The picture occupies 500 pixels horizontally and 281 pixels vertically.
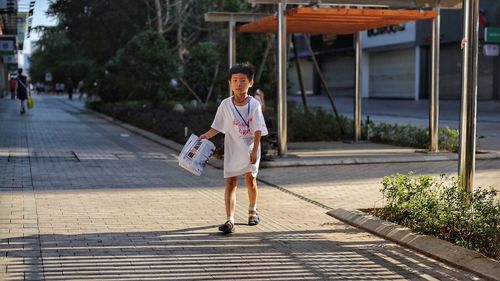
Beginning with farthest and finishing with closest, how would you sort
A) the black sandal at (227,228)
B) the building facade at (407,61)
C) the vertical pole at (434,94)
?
the building facade at (407,61) < the vertical pole at (434,94) < the black sandal at (227,228)

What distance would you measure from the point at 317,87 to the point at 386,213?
154 ft

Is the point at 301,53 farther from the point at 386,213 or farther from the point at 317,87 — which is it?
the point at 386,213

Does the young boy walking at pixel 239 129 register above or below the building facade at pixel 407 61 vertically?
below

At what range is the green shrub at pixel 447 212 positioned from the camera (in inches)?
236

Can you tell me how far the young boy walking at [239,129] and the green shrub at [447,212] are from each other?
1.55 metres

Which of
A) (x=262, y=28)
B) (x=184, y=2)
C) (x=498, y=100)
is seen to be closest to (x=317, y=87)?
(x=498, y=100)

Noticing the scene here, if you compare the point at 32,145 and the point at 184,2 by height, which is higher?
the point at 184,2

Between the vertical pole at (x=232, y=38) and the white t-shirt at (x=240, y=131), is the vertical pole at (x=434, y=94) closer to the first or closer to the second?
the vertical pole at (x=232, y=38)

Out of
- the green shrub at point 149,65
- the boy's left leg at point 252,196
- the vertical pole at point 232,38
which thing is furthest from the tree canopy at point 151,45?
the boy's left leg at point 252,196

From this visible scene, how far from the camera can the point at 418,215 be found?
679cm

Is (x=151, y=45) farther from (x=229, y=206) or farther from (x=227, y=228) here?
(x=227, y=228)

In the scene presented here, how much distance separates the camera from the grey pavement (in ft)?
18.0

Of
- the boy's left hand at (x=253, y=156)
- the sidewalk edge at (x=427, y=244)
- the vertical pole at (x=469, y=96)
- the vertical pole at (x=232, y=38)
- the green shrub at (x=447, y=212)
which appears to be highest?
the vertical pole at (x=232, y=38)

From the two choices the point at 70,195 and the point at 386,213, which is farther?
the point at 70,195
